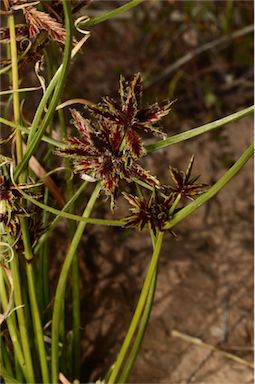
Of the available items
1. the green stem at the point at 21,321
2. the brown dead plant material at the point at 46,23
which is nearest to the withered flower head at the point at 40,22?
the brown dead plant material at the point at 46,23

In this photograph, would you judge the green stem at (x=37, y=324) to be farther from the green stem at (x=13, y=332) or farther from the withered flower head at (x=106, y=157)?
the withered flower head at (x=106, y=157)

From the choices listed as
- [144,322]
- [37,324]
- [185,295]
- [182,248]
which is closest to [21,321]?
[37,324]

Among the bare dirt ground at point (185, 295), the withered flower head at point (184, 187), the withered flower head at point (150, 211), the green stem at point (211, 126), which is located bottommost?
the bare dirt ground at point (185, 295)

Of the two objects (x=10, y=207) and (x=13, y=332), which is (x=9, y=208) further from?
(x=13, y=332)

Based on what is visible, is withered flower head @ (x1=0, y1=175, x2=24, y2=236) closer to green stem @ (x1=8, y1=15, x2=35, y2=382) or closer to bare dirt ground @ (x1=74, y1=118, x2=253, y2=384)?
green stem @ (x1=8, y1=15, x2=35, y2=382)

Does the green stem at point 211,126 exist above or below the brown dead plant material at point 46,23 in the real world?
below
